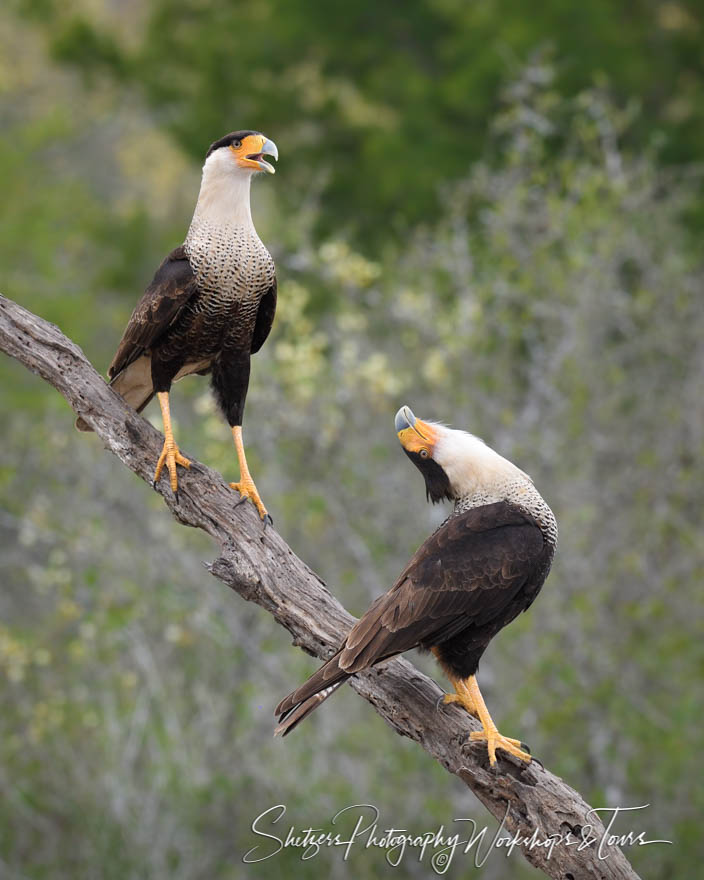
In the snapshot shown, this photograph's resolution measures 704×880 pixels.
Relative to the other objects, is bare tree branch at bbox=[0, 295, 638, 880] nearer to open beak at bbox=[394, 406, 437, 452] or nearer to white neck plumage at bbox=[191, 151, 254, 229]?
open beak at bbox=[394, 406, 437, 452]

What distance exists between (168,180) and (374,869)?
14517 mm

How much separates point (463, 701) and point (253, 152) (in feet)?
6.52

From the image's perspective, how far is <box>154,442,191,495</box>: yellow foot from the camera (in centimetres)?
445

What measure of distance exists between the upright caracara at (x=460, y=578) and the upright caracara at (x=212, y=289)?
777mm

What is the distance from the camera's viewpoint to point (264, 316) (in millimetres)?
4801

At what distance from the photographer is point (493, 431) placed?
8812 mm

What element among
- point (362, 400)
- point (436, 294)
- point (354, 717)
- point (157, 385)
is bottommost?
point (157, 385)

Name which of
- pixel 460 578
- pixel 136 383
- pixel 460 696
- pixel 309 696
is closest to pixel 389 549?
pixel 136 383

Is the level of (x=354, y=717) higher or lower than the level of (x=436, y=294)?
lower

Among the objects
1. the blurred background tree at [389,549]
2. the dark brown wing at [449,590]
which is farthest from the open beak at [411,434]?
the blurred background tree at [389,549]

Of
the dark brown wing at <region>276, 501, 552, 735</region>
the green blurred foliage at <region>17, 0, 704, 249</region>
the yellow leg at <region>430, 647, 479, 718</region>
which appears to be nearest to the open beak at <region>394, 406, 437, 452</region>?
the dark brown wing at <region>276, 501, 552, 735</region>

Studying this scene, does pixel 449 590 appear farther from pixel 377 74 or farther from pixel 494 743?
pixel 377 74

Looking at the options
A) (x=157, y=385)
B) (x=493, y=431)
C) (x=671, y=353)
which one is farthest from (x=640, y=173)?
(x=157, y=385)

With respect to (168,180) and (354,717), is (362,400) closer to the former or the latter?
(354,717)
